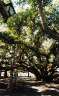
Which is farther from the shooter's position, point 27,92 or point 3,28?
point 3,28

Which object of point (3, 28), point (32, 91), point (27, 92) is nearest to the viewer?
point (27, 92)

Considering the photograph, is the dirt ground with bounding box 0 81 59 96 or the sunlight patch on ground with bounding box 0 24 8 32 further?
the sunlight patch on ground with bounding box 0 24 8 32

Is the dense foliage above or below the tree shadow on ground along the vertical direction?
above

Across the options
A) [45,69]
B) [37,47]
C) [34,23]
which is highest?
[34,23]

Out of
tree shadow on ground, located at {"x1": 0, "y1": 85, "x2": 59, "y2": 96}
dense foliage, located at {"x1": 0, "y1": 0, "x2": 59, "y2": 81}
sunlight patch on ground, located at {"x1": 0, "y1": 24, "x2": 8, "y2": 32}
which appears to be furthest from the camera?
sunlight patch on ground, located at {"x1": 0, "y1": 24, "x2": 8, "y2": 32}

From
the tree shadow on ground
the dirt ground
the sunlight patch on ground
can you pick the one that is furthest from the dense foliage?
the tree shadow on ground

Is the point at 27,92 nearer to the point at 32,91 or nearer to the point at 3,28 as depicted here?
the point at 32,91

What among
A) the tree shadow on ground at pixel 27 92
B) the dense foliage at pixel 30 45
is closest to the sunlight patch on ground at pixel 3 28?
the dense foliage at pixel 30 45

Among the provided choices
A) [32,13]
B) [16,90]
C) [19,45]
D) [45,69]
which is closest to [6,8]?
[32,13]

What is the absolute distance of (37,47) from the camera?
19.3 meters

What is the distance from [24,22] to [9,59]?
Answer: 11.3 ft

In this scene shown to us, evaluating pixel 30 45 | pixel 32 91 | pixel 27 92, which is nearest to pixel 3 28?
pixel 30 45

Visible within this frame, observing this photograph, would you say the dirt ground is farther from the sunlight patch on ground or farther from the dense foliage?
the sunlight patch on ground

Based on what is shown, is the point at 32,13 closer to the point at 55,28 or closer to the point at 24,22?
the point at 24,22
